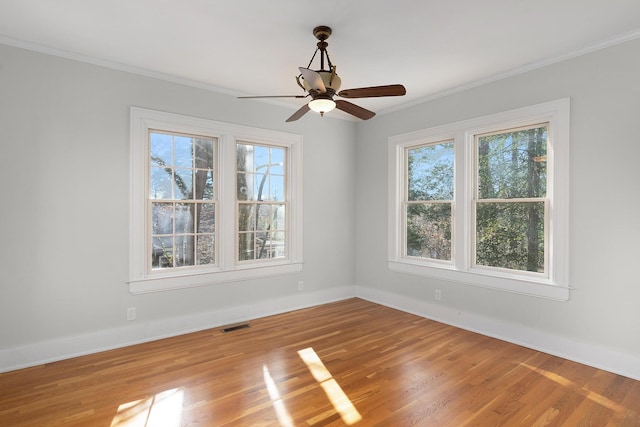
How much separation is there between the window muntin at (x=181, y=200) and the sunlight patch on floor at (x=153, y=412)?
5.39ft

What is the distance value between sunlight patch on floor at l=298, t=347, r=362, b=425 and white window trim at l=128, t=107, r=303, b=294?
1502mm

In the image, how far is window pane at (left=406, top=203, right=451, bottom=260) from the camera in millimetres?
4477

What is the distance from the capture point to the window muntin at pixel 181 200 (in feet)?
12.7

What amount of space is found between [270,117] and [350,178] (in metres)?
1.64

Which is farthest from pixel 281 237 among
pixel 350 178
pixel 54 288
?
pixel 54 288

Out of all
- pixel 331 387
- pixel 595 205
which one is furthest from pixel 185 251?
pixel 595 205

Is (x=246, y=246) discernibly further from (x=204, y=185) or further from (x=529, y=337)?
(x=529, y=337)

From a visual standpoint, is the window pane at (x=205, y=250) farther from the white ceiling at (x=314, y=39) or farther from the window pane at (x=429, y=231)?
the window pane at (x=429, y=231)

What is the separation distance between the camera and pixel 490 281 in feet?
12.7

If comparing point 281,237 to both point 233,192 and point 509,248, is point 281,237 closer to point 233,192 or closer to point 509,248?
point 233,192

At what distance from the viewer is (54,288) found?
3.21 meters

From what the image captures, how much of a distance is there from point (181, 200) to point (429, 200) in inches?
125

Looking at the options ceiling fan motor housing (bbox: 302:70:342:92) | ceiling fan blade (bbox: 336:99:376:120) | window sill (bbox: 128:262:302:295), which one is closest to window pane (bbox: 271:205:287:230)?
window sill (bbox: 128:262:302:295)

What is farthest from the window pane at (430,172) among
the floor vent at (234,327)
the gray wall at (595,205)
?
the floor vent at (234,327)
